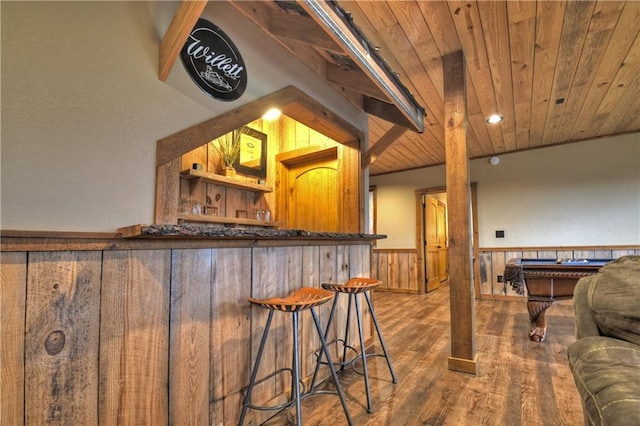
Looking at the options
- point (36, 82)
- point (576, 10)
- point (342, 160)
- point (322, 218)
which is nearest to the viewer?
point (36, 82)

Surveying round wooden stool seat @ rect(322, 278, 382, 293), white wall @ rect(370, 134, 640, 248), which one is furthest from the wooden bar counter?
white wall @ rect(370, 134, 640, 248)

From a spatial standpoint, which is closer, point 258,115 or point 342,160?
point 258,115

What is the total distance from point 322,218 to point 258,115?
1.55 m

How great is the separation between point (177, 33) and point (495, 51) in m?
2.31

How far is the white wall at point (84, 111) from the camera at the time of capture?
38.3 inches

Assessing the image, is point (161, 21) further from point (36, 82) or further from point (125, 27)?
point (36, 82)

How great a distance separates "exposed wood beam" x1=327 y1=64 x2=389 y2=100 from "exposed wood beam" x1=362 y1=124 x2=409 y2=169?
1.62 ft

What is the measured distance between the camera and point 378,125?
12.3 ft

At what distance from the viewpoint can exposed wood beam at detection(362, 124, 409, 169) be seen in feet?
9.00

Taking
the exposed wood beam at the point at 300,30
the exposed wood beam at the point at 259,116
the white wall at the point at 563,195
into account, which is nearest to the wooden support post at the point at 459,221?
the exposed wood beam at the point at 259,116

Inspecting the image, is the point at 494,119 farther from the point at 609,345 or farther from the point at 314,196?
the point at 609,345

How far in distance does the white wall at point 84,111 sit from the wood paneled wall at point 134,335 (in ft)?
0.56

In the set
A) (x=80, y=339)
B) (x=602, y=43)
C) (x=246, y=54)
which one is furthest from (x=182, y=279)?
(x=602, y=43)

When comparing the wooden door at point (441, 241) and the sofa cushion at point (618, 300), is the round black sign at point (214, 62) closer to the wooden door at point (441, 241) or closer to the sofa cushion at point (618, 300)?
the sofa cushion at point (618, 300)
